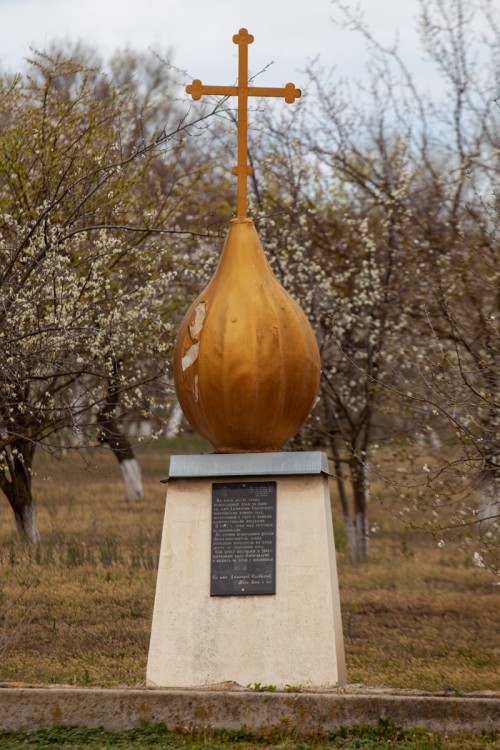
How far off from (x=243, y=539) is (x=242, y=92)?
3545 millimetres

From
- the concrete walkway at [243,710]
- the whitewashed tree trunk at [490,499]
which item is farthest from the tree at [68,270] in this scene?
the whitewashed tree trunk at [490,499]

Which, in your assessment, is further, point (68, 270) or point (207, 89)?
point (68, 270)

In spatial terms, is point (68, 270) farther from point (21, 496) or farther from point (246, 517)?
point (21, 496)

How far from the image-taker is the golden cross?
918cm

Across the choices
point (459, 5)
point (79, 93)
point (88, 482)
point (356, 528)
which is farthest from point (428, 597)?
point (88, 482)

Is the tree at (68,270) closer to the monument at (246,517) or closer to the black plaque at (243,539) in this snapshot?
the monument at (246,517)

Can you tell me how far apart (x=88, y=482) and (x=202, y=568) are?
804 inches

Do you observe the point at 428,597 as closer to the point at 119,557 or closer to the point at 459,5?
the point at 119,557

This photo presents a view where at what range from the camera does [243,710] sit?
7.55m

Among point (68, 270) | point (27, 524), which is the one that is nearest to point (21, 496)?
point (27, 524)

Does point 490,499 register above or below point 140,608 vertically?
above

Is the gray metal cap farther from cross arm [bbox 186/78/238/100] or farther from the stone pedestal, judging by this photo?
cross arm [bbox 186/78/238/100]

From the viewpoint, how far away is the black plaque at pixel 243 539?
8.45m

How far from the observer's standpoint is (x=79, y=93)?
1423 cm
